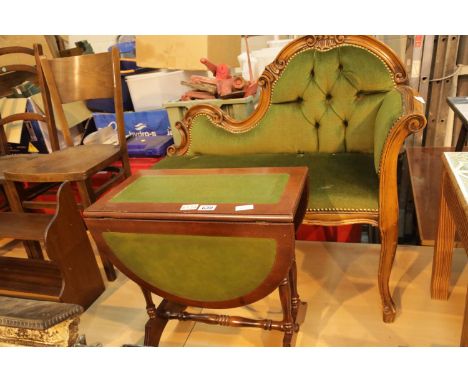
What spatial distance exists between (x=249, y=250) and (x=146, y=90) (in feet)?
6.61

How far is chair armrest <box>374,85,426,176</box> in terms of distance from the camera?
4.75 feet

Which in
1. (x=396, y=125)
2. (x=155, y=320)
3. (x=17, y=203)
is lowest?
(x=155, y=320)

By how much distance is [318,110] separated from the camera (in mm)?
2119

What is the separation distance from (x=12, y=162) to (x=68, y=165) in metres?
0.52

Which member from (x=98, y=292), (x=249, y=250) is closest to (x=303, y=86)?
(x=249, y=250)

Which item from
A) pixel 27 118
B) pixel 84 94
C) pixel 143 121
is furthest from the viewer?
pixel 143 121

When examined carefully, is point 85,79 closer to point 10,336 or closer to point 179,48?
point 179,48

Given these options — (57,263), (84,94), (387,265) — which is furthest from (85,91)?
(387,265)

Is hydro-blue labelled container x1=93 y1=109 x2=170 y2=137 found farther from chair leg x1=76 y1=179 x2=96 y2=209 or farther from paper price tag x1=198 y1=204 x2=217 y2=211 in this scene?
paper price tag x1=198 y1=204 x2=217 y2=211

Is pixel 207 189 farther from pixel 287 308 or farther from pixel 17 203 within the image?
pixel 17 203

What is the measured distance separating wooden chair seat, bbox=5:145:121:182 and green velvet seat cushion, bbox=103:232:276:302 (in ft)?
2.19

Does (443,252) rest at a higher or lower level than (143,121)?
lower

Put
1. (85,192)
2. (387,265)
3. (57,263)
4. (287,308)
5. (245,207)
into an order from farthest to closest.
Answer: (85,192) → (57,263) → (387,265) → (287,308) → (245,207)

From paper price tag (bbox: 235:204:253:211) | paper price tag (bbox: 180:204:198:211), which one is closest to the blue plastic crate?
paper price tag (bbox: 180:204:198:211)
